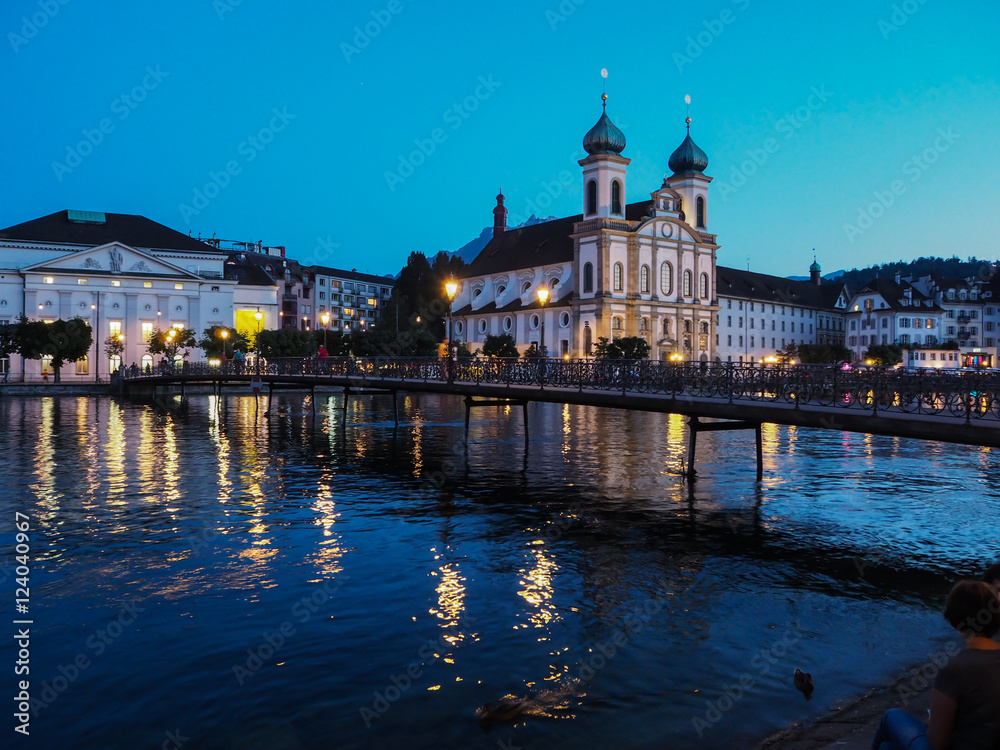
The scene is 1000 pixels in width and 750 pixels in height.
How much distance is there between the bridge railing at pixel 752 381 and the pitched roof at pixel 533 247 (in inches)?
2786

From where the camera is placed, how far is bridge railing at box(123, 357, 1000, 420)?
1834 cm

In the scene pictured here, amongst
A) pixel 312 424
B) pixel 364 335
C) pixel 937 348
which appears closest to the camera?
pixel 312 424

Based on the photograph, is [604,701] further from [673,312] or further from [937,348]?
[937,348]

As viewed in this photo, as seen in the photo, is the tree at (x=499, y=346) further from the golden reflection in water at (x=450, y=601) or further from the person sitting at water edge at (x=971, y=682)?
the person sitting at water edge at (x=971, y=682)

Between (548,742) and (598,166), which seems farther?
(598,166)

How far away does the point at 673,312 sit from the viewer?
344ft

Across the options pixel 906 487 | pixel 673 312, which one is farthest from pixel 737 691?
pixel 673 312

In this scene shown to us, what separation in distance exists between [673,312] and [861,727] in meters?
99.2

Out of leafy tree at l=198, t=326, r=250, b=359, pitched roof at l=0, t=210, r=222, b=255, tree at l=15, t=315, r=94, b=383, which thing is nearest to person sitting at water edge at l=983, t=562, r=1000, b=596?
tree at l=15, t=315, r=94, b=383

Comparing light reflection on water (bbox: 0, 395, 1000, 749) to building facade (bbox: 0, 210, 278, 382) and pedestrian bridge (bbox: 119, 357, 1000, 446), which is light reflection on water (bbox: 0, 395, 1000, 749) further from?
building facade (bbox: 0, 210, 278, 382)

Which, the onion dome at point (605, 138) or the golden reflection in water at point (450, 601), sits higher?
the onion dome at point (605, 138)

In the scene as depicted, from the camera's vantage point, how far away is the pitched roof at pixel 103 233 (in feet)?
323

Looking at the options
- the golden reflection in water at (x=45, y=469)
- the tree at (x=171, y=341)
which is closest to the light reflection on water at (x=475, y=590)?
the golden reflection in water at (x=45, y=469)

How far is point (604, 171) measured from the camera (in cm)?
10050
